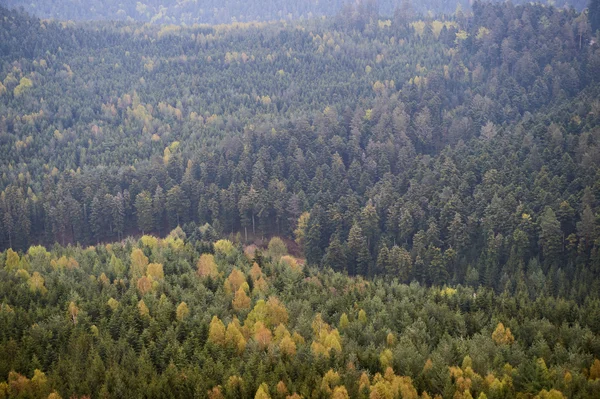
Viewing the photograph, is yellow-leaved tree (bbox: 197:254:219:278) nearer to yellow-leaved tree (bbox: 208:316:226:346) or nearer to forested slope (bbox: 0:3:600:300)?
yellow-leaved tree (bbox: 208:316:226:346)

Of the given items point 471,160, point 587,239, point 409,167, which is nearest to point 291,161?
point 409,167

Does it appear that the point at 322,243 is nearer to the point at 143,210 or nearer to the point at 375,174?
the point at 375,174

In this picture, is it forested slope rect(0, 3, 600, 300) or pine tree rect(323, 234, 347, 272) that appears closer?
forested slope rect(0, 3, 600, 300)

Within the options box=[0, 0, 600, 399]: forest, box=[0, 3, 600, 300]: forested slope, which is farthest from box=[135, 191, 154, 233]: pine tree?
box=[0, 0, 600, 399]: forest

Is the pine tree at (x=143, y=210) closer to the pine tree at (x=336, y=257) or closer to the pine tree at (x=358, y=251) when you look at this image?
the pine tree at (x=336, y=257)

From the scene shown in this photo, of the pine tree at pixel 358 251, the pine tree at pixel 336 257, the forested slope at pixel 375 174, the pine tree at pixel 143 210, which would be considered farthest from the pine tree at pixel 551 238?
the pine tree at pixel 143 210

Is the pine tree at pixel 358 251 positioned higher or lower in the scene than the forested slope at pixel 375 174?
lower

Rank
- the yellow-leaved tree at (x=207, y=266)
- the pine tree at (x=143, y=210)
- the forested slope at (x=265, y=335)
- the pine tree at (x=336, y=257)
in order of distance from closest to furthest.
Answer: the forested slope at (x=265, y=335) < the yellow-leaved tree at (x=207, y=266) < the pine tree at (x=336, y=257) < the pine tree at (x=143, y=210)

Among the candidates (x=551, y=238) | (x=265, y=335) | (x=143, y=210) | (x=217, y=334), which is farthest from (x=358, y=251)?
(x=217, y=334)

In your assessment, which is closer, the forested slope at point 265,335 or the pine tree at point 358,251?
the forested slope at point 265,335
